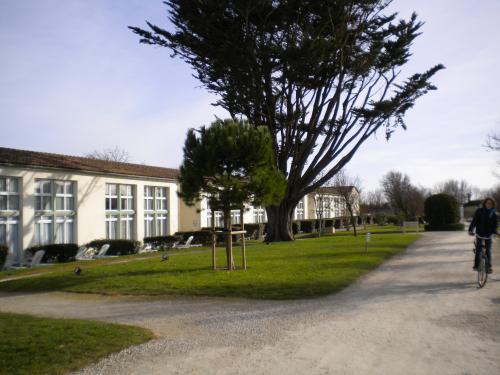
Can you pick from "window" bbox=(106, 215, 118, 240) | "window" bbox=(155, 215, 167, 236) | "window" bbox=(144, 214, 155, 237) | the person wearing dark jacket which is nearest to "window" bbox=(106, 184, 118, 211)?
"window" bbox=(106, 215, 118, 240)

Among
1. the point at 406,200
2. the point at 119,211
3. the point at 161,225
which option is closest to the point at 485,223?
the point at 119,211

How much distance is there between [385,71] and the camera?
2684cm

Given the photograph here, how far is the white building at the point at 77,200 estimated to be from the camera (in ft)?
70.8

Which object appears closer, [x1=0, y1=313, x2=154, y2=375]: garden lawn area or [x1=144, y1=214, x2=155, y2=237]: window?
[x1=0, y1=313, x2=154, y2=375]: garden lawn area

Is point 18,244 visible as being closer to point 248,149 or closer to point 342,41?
point 248,149

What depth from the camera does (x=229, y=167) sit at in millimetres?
14039

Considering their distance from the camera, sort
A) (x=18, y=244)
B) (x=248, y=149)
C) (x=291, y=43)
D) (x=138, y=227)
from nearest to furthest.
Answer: (x=248, y=149)
(x=18, y=244)
(x=291, y=43)
(x=138, y=227)

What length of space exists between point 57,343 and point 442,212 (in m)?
37.3

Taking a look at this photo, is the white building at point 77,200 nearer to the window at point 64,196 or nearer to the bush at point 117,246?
the window at point 64,196

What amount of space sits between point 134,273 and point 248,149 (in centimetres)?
489

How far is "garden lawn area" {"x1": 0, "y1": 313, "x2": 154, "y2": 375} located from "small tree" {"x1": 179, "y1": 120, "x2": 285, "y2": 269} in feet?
21.4

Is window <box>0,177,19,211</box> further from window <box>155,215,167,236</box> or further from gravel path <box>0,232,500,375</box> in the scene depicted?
gravel path <box>0,232,500,375</box>

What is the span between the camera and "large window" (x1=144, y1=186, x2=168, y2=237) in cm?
3019

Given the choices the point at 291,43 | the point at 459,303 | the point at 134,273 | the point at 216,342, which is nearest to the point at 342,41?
the point at 291,43
